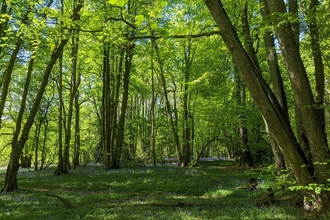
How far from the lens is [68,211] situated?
609cm

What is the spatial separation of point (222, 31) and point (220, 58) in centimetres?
1652

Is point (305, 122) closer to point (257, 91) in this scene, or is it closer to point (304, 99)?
point (304, 99)

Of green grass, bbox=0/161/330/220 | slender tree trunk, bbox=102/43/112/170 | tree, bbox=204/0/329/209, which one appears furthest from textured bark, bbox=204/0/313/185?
slender tree trunk, bbox=102/43/112/170

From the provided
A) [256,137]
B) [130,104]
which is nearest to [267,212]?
[256,137]

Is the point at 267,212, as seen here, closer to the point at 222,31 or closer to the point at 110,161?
the point at 222,31

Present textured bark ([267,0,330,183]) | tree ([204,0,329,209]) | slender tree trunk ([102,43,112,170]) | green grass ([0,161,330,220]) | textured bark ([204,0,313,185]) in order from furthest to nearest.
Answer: slender tree trunk ([102,43,112,170]), green grass ([0,161,330,220]), textured bark ([267,0,330,183]), tree ([204,0,329,209]), textured bark ([204,0,313,185])

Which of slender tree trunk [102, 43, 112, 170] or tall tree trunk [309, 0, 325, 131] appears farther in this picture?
slender tree trunk [102, 43, 112, 170]

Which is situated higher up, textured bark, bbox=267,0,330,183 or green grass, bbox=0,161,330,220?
textured bark, bbox=267,0,330,183

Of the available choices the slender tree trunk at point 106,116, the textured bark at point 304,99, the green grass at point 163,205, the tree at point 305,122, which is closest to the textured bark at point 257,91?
the tree at point 305,122

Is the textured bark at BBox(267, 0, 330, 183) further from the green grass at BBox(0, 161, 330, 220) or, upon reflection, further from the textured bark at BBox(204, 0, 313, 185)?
the green grass at BBox(0, 161, 330, 220)

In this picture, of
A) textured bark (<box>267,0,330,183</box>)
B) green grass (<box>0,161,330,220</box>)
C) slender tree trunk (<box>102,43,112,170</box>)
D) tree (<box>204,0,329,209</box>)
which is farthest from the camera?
slender tree trunk (<box>102,43,112,170</box>)

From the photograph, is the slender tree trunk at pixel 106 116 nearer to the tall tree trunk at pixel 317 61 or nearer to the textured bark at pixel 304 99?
the tall tree trunk at pixel 317 61

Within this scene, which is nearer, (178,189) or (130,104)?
(178,189)

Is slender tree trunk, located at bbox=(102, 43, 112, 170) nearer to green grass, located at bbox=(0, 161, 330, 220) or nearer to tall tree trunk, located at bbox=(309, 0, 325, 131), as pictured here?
green grass, located at bbox=(0, 161, 330, 220)
